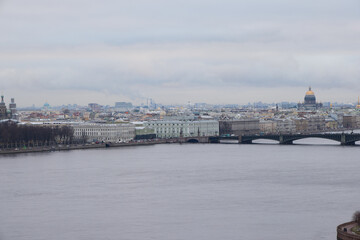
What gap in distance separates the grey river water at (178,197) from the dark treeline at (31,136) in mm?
4958

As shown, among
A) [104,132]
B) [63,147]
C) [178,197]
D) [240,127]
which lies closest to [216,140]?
[104,132]

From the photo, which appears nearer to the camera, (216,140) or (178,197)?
(178,197)

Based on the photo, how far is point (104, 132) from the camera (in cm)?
3684

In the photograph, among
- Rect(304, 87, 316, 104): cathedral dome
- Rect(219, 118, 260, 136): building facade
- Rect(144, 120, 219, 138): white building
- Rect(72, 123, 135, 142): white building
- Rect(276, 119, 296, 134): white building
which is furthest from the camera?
Rect(304, 87, 316, 104): cathedral dome

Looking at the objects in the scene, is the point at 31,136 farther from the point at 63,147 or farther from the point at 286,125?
the point at 286,125

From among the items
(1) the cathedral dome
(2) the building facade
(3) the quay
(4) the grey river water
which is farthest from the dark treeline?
→ (1) the cathedral dome

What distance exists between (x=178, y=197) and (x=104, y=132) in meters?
21.6

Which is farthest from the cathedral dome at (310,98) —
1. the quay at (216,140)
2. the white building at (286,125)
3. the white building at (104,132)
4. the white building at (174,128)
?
the white building at (104,132)

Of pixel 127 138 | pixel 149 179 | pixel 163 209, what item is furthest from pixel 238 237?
pixel 127 138

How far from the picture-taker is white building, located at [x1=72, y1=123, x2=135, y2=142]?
3641cm

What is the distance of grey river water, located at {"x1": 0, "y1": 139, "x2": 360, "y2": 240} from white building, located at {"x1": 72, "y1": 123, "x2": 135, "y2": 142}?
12.0m

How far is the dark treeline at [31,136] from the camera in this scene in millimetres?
29234

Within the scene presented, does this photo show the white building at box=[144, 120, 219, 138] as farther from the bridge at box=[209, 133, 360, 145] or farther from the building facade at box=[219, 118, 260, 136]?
the building facade at box=[219, 118, 260, 136]

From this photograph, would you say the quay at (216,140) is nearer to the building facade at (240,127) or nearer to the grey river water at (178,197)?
the grey river water at (178,197)
